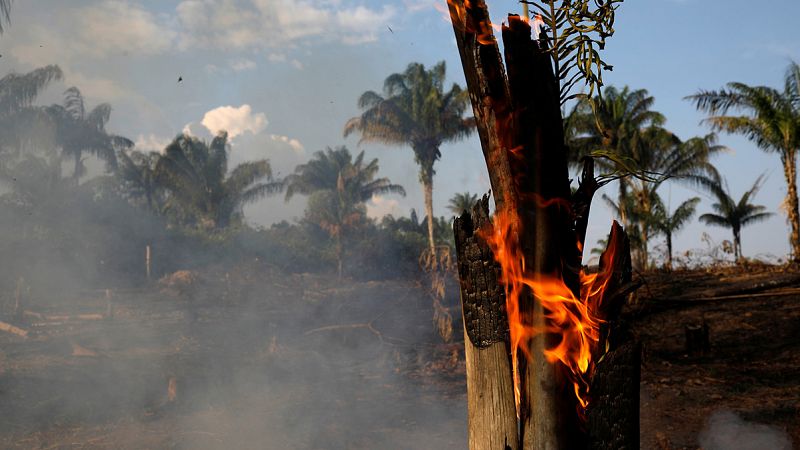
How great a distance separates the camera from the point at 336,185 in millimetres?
40844

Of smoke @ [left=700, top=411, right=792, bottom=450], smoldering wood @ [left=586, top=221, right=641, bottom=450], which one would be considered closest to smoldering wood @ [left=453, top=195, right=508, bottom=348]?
smoldering wood @ [left=586, top=221, right=641, bottom=450]

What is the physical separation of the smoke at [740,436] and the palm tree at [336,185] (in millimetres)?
29823

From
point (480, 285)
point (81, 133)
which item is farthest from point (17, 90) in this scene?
point (480, 285)

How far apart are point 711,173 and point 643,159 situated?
3.59 meters

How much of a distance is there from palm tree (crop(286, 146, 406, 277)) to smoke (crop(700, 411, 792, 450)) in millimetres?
29823

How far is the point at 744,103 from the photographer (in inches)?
875

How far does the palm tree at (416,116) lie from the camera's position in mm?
32250

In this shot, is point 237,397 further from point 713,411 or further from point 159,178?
point 159,178

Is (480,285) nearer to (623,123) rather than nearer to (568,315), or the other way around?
(568,315)

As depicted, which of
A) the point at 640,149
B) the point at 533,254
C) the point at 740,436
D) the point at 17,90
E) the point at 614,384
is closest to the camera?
the point at 614,384

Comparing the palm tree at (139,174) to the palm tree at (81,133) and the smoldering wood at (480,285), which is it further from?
the smoldering wood at (480,285)

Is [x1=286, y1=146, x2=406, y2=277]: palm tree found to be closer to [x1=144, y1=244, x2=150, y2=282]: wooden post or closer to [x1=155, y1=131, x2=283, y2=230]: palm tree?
[x1=155, y1=131, x2=283, y2=230]: palm tree

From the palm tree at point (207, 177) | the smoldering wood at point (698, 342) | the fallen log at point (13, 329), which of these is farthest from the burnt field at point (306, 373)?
the palm tree at point (207, 177)

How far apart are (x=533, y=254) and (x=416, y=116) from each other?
3044 cm
